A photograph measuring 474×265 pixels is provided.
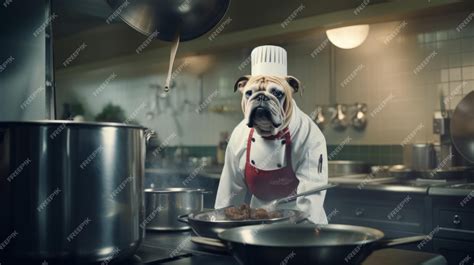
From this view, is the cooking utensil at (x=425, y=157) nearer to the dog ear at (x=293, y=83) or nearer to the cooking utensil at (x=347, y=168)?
the cooking utensil at (x=347, y=168)

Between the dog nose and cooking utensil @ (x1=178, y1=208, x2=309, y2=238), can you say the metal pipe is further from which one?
the dog nose

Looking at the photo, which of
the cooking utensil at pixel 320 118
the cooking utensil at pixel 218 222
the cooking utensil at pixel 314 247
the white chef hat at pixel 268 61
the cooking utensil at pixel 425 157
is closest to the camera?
the cooking utensil at pixel 314 247

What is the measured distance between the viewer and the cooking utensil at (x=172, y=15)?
3.50 ft

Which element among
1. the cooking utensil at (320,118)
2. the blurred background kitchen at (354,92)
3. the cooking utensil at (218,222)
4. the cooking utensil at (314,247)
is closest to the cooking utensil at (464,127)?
the blurred background kitchen at (354,92)

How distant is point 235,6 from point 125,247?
9.78ft

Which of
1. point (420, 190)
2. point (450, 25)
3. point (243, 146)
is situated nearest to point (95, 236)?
point (243, 146)

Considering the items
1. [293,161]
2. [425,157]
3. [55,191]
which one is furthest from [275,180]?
[425,157]

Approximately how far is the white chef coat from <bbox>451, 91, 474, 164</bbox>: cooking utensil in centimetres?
121

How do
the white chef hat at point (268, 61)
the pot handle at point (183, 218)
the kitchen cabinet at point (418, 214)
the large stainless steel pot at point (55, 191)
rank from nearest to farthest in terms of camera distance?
the large stainless steel pot at point (55, 191)
the pot handle at point (183, 218)
the white chef hat at point (268, 61)
the kitchen cabinet at point (418, 214)

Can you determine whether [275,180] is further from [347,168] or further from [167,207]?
→ [347,168]

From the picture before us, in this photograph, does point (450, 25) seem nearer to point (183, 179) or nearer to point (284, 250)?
point (183, 179)

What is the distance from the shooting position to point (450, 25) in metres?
2.80

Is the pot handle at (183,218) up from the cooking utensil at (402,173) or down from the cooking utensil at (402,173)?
up

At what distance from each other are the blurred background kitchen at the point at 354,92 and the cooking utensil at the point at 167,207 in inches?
17.5
